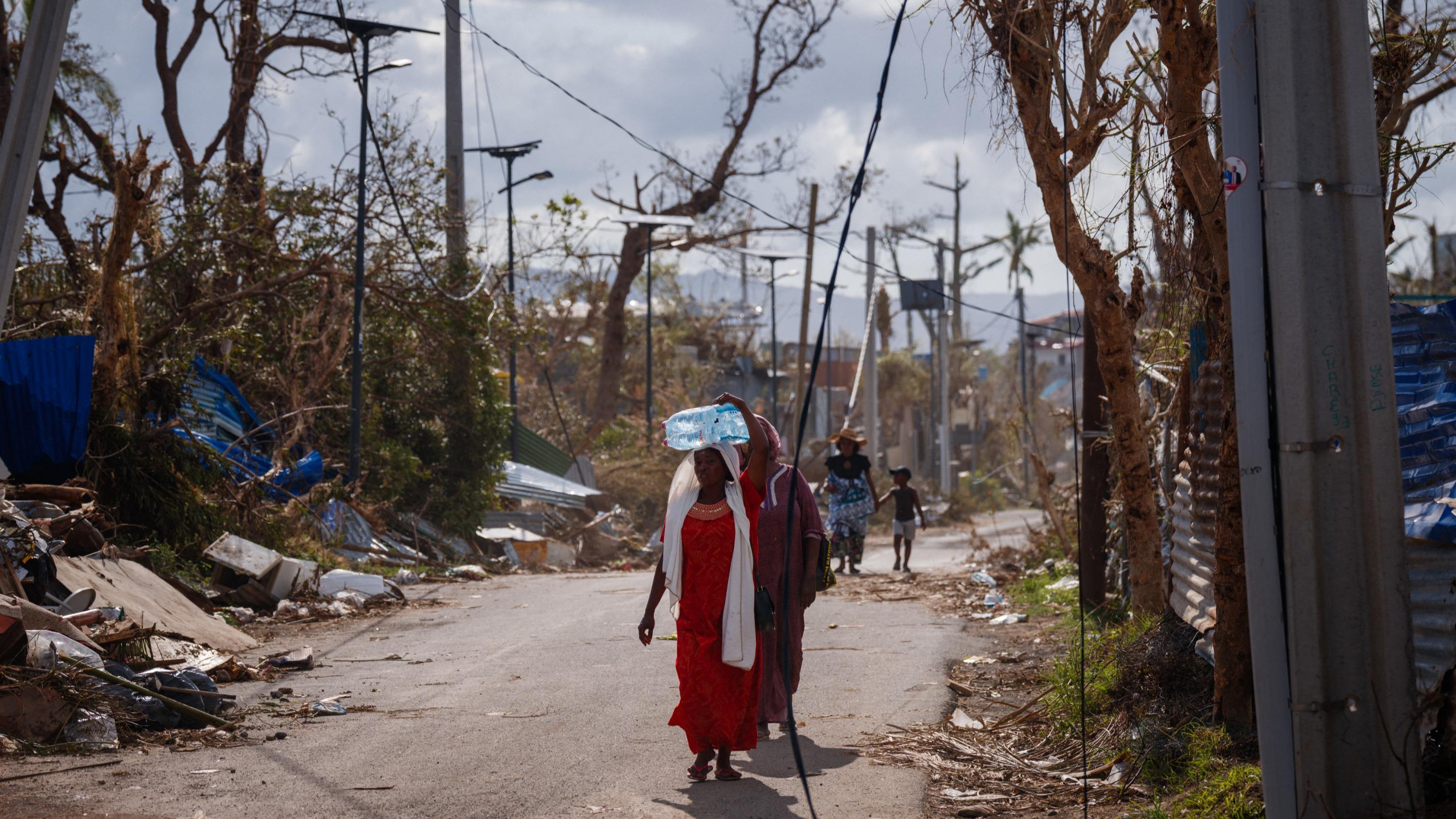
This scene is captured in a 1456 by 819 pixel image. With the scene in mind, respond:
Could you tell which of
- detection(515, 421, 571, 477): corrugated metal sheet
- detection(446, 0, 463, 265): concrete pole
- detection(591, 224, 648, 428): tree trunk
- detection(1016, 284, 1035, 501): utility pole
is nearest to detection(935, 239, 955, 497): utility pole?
detection(1016, 284, 1035, 501): utility pole

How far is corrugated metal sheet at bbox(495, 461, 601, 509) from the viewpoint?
22.6 meters

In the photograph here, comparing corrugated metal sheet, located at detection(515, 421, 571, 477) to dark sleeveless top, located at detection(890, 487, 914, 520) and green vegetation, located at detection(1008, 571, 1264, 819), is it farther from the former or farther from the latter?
green vegetation, located at detection(1008, 571, 1264, 819)

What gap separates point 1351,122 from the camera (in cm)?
365

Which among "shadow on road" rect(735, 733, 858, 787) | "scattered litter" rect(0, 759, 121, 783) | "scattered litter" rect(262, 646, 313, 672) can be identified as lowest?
"shadow on road" rect(735, 733, 858, 787)

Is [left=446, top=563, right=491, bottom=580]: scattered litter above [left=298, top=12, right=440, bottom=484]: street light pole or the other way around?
the other way around

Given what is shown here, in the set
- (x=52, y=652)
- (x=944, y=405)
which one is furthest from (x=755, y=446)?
(x=944, y=405)

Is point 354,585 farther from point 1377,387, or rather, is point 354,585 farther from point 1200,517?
point 1377,387

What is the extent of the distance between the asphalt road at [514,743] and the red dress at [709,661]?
244mm

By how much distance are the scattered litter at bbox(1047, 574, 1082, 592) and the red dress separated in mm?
6927

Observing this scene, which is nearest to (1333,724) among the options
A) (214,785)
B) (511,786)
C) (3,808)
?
(511,786)

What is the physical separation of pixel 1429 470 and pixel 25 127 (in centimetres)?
745

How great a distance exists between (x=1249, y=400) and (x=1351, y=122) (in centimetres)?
86

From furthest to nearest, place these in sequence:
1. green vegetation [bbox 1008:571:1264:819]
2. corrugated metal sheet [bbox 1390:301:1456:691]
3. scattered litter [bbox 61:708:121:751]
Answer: scattered litter [bbox 61:708:121:751], green vegetation [bbox 1008:571:1264:819], corrugated metal sheet [bbox 1390:301:1456:691]

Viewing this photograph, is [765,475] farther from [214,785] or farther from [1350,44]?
[1350,44]
